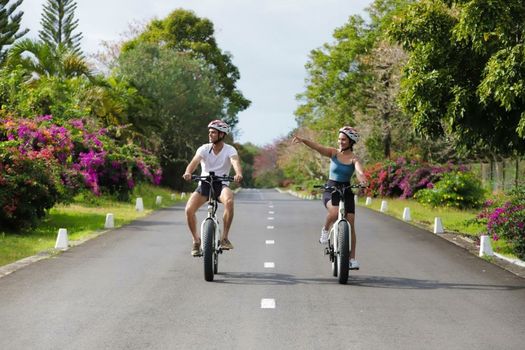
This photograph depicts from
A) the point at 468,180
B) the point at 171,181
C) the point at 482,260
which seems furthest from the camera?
the point at 171,181

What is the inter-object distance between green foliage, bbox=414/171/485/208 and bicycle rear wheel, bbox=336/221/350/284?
19.5 meters

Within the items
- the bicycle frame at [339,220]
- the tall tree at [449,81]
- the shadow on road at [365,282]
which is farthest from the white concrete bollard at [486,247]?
the bicycle frame at [339,220]

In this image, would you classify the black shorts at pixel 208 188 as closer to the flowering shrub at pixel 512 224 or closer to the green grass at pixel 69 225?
the green grass at pixel 69 225

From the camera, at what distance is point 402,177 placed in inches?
1459

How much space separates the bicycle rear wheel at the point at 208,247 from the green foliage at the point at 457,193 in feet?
65.3

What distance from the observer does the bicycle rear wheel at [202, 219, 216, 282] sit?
33.1 ft

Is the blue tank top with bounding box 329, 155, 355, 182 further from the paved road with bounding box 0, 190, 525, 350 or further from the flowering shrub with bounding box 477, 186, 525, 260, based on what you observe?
the flowering shrub with bounding box 477, 186, 525, 260

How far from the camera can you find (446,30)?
49.4ft

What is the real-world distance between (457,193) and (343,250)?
20.2 meters

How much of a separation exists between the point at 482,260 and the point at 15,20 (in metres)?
33.7

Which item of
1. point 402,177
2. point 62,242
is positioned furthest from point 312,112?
point 62,242

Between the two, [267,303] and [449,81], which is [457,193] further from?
[267,303]

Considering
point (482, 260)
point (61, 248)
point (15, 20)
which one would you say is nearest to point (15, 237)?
point (61, 248)

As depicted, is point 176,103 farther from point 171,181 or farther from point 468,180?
point 468,180
